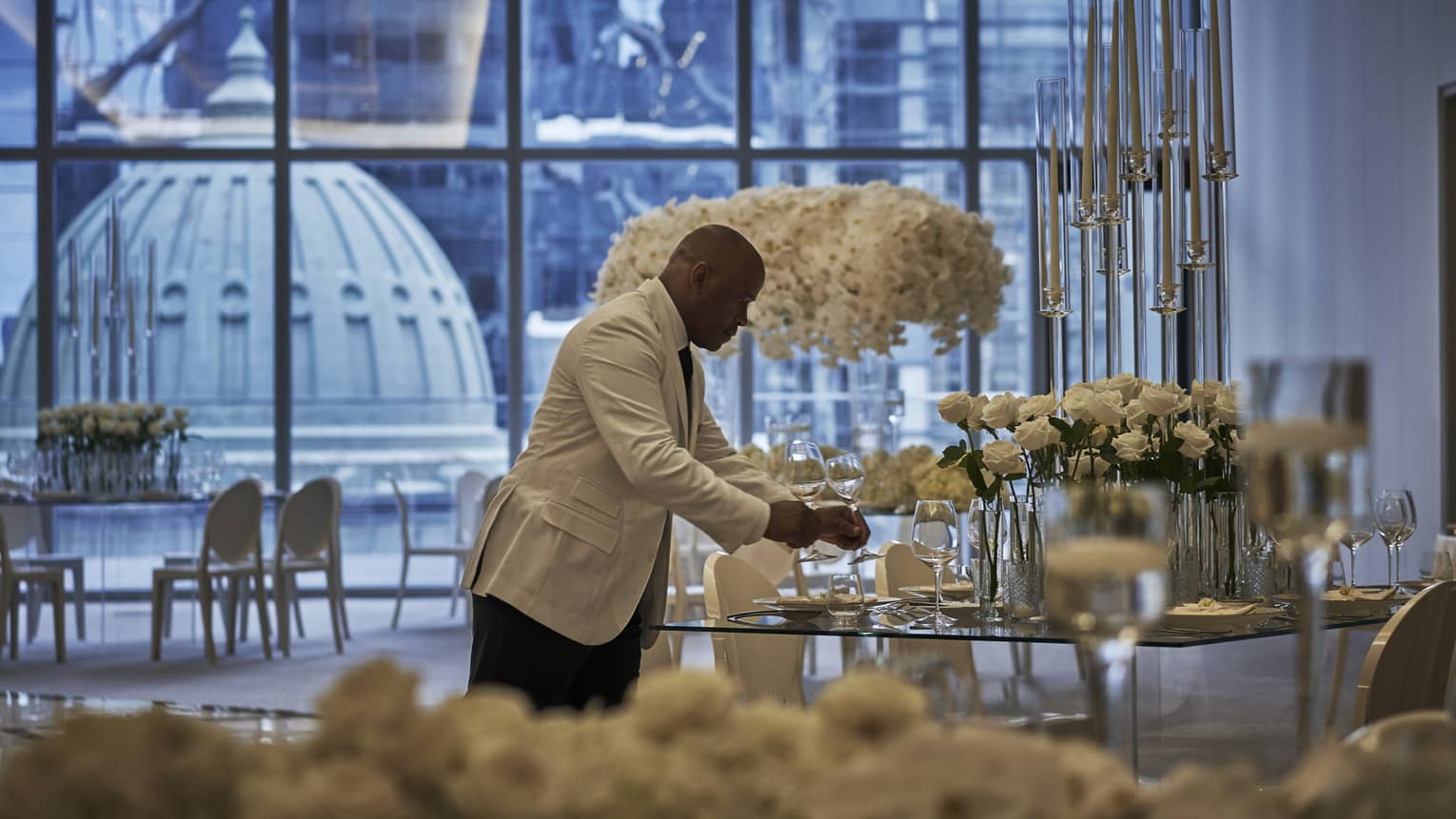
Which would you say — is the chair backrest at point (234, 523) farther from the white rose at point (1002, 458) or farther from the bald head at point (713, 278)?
the white rose at point (1002, 458)

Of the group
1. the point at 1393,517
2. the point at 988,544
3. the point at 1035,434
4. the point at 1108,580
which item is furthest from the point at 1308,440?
the point at 1393,517

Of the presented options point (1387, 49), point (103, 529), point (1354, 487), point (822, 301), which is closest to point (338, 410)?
point (103, 529)

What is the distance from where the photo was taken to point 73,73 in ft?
32.3

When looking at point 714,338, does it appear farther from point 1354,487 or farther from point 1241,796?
point 1241,796

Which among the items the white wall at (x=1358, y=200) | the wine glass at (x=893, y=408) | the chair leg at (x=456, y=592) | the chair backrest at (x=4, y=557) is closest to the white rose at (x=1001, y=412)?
the wine glass at (x=893, y=408)

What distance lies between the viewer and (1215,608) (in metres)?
2.61

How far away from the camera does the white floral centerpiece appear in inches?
293

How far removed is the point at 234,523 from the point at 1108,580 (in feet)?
22.2

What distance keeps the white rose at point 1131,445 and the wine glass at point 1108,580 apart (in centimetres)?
183

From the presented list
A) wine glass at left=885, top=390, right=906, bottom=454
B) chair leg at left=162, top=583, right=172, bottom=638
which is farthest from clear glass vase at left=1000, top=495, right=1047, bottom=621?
chair leg at left=162, top=583, right=172, bottom=638

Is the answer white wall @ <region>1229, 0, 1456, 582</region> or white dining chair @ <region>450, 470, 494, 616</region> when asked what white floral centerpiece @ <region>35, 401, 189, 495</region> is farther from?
white wall @ <region>1229, 0, 1456, 582</region>

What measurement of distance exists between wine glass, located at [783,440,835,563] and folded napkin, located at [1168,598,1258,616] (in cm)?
66

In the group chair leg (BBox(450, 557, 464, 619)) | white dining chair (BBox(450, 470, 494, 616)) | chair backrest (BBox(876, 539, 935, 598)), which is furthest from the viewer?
white dining chair (BBox(450, 470, 494, 616))

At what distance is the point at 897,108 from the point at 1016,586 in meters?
7.85
